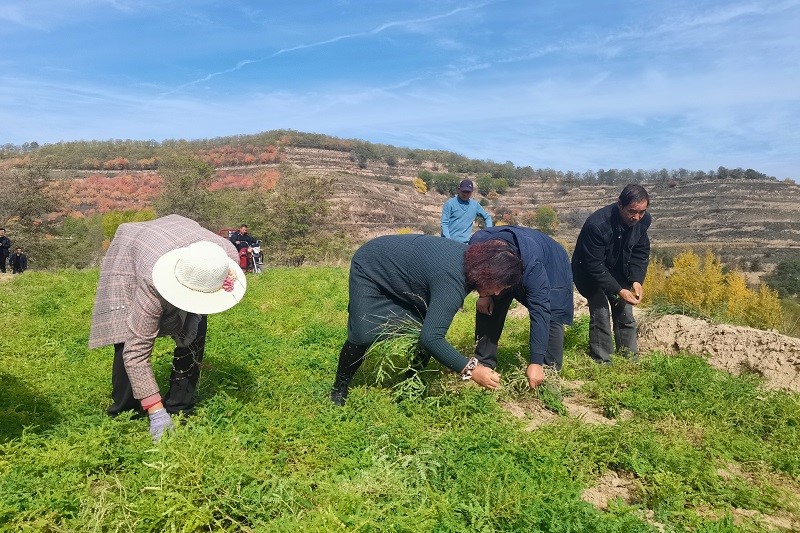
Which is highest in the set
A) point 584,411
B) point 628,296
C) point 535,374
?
point 628,296

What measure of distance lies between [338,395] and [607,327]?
9.58 feet

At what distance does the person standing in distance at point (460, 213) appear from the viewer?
7.60 metres

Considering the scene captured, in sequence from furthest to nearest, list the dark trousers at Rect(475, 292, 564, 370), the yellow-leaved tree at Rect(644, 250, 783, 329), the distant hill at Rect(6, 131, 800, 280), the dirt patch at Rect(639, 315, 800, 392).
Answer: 1. the distant hill at Rect(6, 131, 800, 280)
2. the yellow-leaved tree at Rect(644, 250, 783, 329)
3. the dirt patch at Rect(639, 315, 800, 392)
4. the dark trousers at Rect(475, 292, 564, 370)

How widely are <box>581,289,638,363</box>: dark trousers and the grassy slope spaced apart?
292 mm

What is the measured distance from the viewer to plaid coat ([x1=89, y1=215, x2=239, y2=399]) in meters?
3.03

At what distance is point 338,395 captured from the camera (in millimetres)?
4219

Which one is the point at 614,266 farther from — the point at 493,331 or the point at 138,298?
the point at 138,298

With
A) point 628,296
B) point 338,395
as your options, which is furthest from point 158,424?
point 628,296

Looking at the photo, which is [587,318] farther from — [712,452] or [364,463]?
[364,463]

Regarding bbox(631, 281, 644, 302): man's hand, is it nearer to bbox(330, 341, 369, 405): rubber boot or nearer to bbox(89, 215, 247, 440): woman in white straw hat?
bbox(330, 341, 369, 405): rubber boot

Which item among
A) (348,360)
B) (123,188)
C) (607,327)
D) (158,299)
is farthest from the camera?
(123,188)

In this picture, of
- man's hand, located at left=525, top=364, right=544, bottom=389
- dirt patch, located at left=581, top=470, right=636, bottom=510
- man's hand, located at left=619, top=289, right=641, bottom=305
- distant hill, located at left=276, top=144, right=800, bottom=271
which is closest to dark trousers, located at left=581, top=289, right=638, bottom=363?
man's hand, located at left=619, top=289, right=641, bottom=305

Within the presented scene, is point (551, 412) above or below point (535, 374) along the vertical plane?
below

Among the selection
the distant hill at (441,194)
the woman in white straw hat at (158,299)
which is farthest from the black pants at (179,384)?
the distant hill at (441,194)
